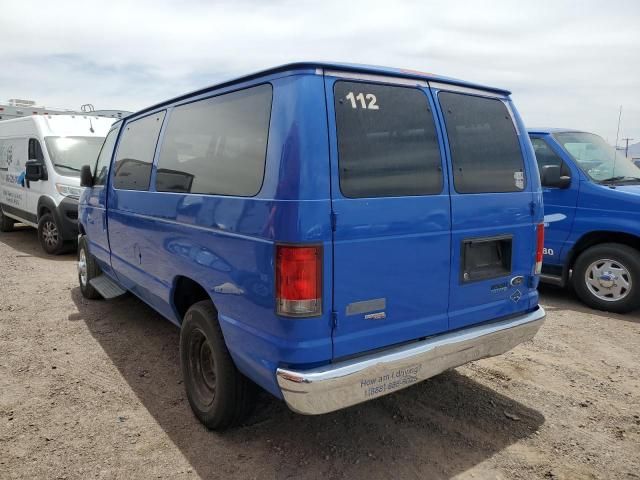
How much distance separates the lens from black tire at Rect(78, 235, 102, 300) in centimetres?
553

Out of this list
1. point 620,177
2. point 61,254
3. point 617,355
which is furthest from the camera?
point 61,254

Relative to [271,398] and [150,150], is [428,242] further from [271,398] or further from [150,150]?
[150,150]

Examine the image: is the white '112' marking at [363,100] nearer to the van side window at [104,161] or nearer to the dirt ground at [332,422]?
the dirt ground at [332,422]

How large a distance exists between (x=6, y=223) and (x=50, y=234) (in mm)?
3427

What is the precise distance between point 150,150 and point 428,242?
228cm

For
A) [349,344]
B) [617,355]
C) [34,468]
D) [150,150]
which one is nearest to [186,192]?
[150,150]

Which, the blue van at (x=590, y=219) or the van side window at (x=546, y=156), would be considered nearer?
the blue van at (x=590, y=219)

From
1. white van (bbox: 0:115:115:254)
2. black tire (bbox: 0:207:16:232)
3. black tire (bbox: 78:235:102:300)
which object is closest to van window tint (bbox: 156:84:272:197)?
black tire (bbox: 78:235:102:300)

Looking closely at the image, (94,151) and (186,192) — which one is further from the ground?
(94,151)

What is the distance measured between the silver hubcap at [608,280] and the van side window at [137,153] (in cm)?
471

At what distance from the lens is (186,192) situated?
10.1ft

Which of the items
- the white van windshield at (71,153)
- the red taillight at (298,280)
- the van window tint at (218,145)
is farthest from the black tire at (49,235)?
the red taillight at (298,280)

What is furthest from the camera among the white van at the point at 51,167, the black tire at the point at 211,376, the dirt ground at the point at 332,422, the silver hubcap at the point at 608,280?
the white van at the point at 51,167

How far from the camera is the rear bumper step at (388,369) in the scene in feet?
7.55
